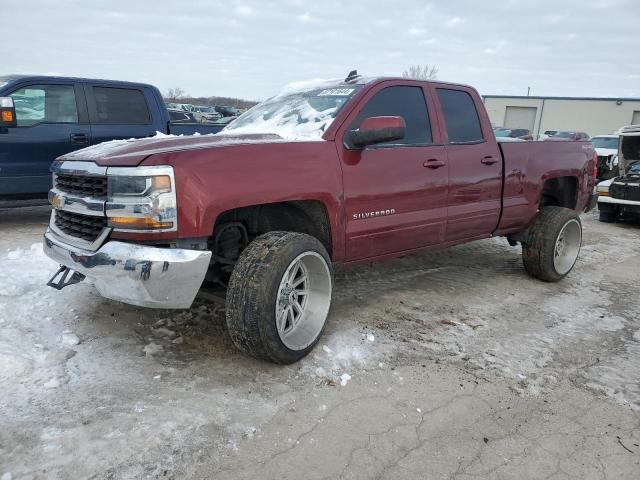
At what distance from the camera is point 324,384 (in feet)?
10.1

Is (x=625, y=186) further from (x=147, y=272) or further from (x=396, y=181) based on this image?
(x=147, y=272)

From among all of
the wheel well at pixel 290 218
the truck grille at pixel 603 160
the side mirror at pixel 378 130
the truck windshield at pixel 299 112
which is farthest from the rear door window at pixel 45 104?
the truck grille at pixel 603 160

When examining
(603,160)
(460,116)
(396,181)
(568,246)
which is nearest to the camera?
(396,181)

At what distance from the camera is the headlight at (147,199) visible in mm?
2777

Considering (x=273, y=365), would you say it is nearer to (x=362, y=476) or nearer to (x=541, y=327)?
(x=362, y=476)

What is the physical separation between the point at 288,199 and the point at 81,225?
1274 millimetres

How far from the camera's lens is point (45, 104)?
6.75m

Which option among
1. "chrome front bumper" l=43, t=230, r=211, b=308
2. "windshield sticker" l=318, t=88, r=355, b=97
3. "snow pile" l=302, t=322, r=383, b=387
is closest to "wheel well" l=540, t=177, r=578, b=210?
"windshield sticker" l=318, t=88, r=355, b=97

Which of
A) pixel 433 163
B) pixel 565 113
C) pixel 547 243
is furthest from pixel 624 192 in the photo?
pixel 565 113

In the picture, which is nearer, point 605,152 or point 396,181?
point 396,181

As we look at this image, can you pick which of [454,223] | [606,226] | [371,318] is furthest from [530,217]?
[606,226]

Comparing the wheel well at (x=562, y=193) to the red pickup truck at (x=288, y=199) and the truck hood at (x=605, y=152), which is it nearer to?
the red pickup truck at (x=288, y=199)

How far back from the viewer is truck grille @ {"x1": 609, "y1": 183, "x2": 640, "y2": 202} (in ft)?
32.0

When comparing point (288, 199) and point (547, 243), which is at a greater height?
point (288, 199)
